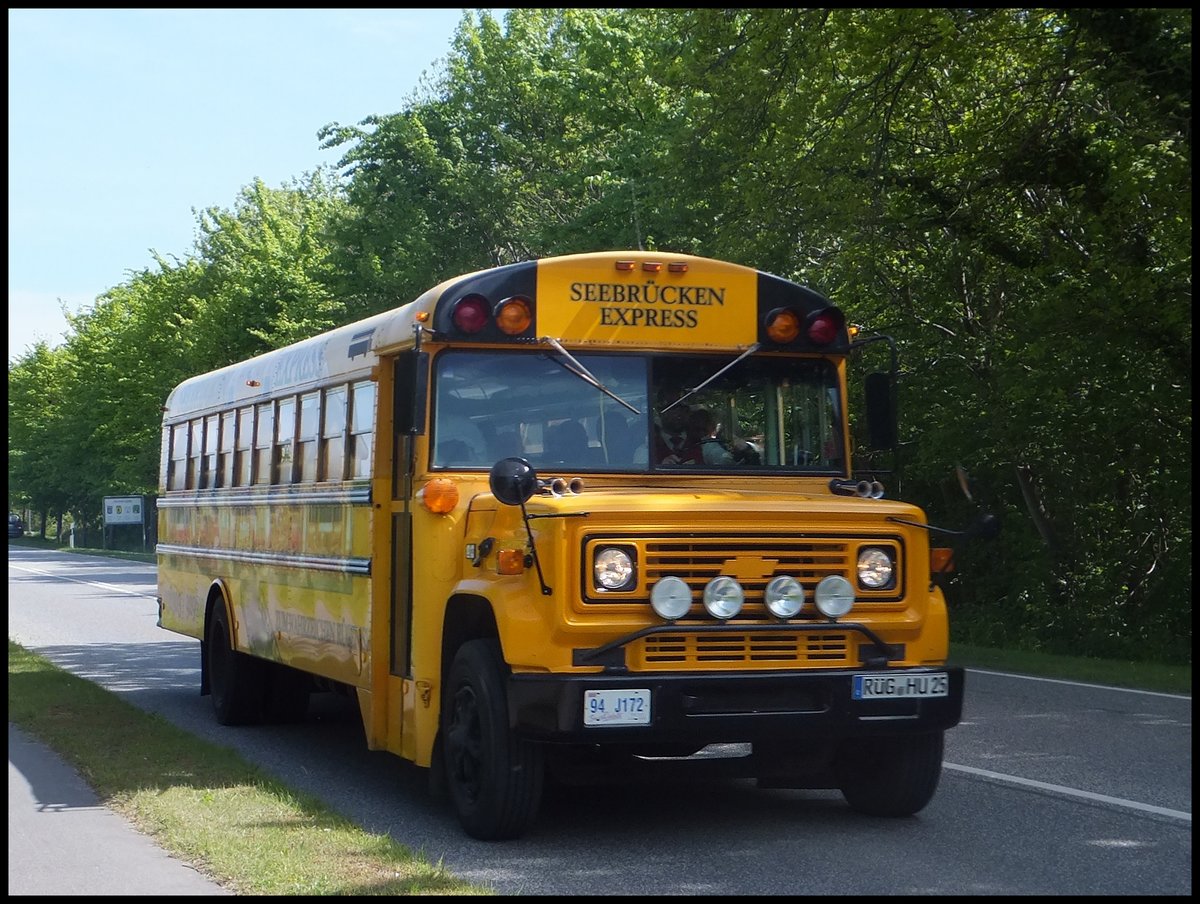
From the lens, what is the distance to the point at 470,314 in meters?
8.72

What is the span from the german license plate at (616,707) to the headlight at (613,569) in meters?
0.45

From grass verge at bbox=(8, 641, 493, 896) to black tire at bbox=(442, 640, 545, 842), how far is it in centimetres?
47

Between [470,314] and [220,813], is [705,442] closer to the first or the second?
[470,314]

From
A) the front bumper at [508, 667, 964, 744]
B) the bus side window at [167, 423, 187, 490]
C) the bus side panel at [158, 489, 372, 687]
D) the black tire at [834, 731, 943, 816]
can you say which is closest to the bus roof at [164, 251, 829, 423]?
the bus side panel at [158, 489, 372, 687]

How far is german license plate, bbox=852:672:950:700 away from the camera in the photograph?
7.76m

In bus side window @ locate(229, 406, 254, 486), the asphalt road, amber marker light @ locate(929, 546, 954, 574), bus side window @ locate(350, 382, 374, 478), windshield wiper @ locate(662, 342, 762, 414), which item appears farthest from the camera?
bus side window @ locate(229, 406, 254, 486)

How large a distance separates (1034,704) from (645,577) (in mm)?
7518

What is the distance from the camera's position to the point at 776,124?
19203mm

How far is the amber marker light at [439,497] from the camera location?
8.45 metres

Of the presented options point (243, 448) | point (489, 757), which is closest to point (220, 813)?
point (489, 757)

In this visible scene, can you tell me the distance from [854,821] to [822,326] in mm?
2515

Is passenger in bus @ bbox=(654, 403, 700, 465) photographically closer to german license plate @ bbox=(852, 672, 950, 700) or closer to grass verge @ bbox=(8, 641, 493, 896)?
german license plate @ bbox=(852, 672, 950, 700)

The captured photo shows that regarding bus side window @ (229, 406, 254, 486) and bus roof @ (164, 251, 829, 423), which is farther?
bus side window @ (229, 406, 254, 486)

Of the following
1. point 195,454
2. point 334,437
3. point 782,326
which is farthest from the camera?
point 195,454
